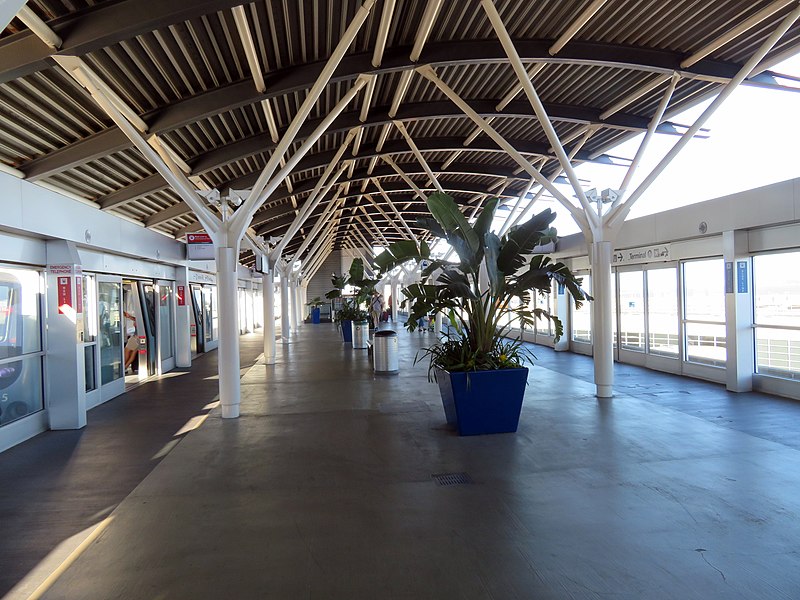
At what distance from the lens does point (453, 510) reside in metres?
4.58

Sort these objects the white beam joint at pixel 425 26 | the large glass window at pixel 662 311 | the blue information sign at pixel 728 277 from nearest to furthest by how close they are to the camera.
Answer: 1. the white beam joint at pixel 425 26
2. the blue information sign at pixel 728 277
3. the large glass window at pixel 662 311

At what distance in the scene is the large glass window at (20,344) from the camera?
7.24 meters

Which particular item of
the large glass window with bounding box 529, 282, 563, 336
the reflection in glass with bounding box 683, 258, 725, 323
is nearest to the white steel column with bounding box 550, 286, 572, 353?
the large glass window with bounding box 529, 282, 563, 336

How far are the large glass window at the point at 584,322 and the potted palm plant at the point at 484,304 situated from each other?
32.4ft

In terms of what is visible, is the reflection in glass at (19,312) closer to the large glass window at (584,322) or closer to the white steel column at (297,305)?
the large glass window at (584,322)

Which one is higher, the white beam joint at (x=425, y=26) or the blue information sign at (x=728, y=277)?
the white beam joint at (x=425, y=26)

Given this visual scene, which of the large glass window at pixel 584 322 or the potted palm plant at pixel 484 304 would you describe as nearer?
the potted palm plant at pixel 484 304

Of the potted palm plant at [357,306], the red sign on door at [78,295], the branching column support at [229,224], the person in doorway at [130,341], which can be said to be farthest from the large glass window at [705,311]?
the person in doorway at [130,341]

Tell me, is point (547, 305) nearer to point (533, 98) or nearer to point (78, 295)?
point (533, 98)

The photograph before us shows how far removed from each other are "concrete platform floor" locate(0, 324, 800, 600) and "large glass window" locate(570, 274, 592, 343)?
27.5 feet

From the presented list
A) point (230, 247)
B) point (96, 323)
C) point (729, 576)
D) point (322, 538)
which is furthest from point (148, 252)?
point (729, 576)

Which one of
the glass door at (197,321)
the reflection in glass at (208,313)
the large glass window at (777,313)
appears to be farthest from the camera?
the reflection in glass at (208,313)

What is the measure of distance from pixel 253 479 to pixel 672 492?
171 inches

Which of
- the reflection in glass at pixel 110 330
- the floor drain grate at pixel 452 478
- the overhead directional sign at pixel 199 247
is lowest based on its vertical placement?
the floor drain grate at pixel 452 478
